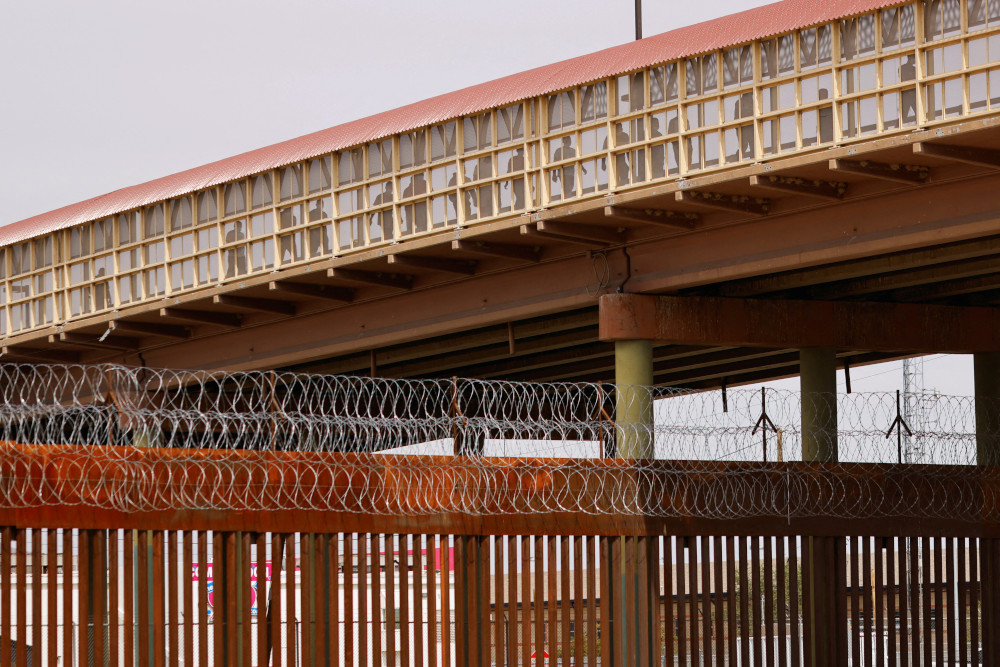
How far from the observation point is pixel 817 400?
27.5 metres

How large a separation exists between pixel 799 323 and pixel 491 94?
22.5 ft

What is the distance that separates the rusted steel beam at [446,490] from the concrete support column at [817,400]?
2676mm

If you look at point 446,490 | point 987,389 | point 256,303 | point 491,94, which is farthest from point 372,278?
point 987,389

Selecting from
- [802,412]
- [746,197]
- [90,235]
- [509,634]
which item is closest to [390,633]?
[509,634]

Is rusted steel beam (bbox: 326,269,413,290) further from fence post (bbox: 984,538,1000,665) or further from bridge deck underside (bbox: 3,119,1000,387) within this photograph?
fence post (bbox: 984,538,1000,665)

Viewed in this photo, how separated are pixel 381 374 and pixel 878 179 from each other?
19759 millimetres

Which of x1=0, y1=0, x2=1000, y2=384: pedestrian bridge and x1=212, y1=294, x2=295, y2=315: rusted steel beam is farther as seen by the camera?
x1=212, y1=294, x2=295, y2=315: rusted steel beam

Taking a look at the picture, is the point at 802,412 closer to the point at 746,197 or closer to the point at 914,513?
the point at 914,513

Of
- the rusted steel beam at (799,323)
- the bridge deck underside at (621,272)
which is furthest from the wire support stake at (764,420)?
the rusted steel beam at (799,323)

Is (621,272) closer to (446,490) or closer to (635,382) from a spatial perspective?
(635,382)

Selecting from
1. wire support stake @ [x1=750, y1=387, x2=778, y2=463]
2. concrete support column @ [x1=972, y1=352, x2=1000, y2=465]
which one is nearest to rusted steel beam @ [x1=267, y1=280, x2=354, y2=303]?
wire support stake @ [x1=750, y1=387, x2=778, y2=463]

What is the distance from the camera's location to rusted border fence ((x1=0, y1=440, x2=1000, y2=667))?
16125 mm

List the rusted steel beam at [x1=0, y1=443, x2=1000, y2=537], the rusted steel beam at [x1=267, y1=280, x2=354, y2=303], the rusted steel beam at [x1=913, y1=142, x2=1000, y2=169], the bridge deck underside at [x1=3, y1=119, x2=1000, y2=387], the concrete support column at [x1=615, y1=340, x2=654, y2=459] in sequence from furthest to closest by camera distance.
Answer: the rusted steel beam at [x1=267, y1=280, x2=354, y2=303] → the concrete support column at [x1=615, y1=340, x2=654, y2=459] → the bridge deck underside at [x1=3, y1=119, x2=1000, y2=387] → the rusted steel beam at [x1=913, y1=142, x2=1000, y2=169] → the rusted steel beam at [x1=0, y1=443, x2=1000, y2=537]

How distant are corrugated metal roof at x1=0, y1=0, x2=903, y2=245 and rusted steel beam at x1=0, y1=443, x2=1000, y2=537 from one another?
6.33 metres
